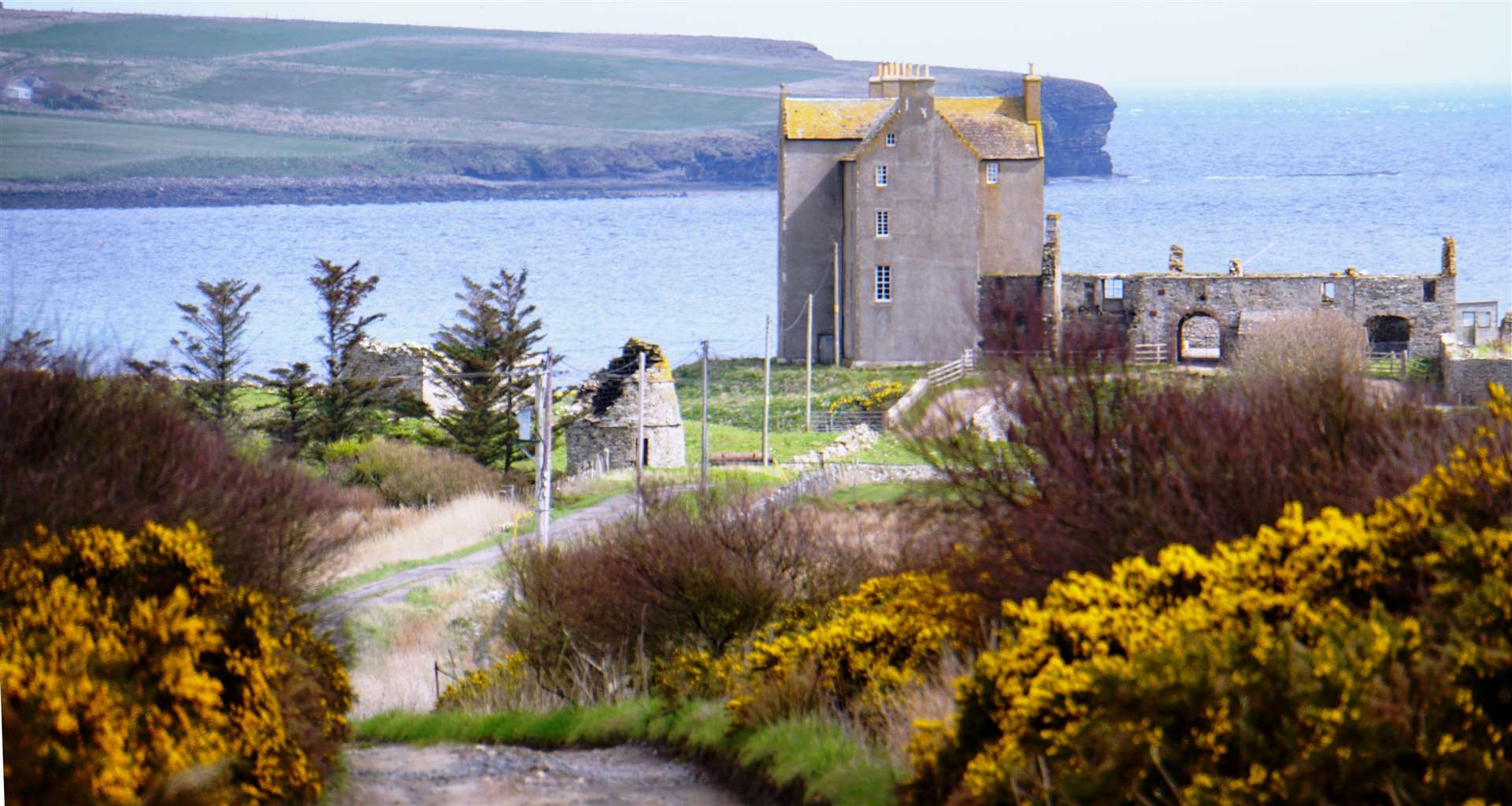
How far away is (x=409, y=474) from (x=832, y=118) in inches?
1057

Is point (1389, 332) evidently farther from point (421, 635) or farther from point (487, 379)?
point (421, 635)

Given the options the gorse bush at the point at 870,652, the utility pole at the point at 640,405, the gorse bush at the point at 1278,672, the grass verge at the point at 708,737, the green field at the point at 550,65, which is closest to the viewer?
the gorse bush at the point at 1278,672

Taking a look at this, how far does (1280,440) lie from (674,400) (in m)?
36.8

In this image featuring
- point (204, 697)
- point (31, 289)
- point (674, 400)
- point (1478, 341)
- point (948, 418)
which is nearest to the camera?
point (204, 697)

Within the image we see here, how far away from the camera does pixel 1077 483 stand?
9781 millimetres

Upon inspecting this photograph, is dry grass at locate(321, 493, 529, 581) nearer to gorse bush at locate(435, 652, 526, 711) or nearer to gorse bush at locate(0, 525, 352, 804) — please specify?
gorse bush at locate(435, 652, 526, 711)

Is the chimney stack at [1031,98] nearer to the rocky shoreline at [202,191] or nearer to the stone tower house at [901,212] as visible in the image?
the stone tower house at [901,212]

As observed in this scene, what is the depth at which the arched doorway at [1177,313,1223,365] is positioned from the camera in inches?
2472

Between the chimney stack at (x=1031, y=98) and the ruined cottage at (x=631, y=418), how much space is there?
946 inches

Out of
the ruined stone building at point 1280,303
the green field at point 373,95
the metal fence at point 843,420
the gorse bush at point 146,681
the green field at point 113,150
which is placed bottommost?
the metal fence at point 843,420

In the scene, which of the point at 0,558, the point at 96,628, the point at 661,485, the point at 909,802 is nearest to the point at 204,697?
the point at 96,628

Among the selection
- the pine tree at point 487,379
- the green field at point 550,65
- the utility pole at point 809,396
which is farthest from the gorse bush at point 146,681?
the green field at point 550,65

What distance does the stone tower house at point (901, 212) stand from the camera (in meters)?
61.4

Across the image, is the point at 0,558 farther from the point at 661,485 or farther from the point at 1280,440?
the point at 661,485
